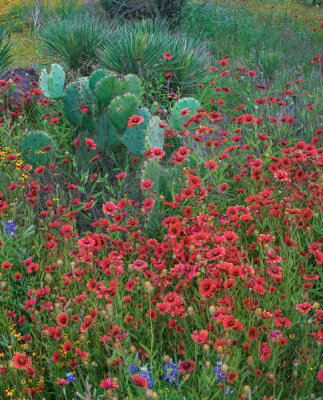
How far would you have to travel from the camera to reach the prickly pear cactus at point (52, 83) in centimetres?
388

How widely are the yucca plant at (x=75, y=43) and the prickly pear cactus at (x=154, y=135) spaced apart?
2.58 metres

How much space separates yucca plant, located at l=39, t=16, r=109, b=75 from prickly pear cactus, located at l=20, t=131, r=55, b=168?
7.17 feet

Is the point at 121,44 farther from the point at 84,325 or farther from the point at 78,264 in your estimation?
the point at 84,325

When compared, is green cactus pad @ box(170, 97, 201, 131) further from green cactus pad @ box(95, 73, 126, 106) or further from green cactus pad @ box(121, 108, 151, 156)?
green cactus pad @ box(95, 73, 126, 106)

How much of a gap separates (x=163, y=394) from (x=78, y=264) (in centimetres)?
82

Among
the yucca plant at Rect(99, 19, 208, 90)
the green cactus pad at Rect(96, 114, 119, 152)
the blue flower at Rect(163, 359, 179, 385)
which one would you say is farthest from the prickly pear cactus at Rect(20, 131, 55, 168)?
the blue flower at Rect(163, 359, 179, 385)

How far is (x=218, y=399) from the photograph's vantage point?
168 centimetres

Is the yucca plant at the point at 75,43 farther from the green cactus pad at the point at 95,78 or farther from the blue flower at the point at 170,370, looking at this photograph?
the blue flower at the point at 170,370

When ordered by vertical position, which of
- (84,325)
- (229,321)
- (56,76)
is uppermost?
(56,76)

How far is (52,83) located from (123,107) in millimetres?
877

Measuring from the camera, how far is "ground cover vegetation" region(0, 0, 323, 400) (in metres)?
1.71

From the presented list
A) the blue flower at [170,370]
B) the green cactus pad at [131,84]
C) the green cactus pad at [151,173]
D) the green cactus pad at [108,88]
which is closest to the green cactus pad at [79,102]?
the green cactus pad at [108,88]

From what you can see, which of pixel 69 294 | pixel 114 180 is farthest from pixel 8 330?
pixel 114 180

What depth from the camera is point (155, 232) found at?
2812 millimetres
